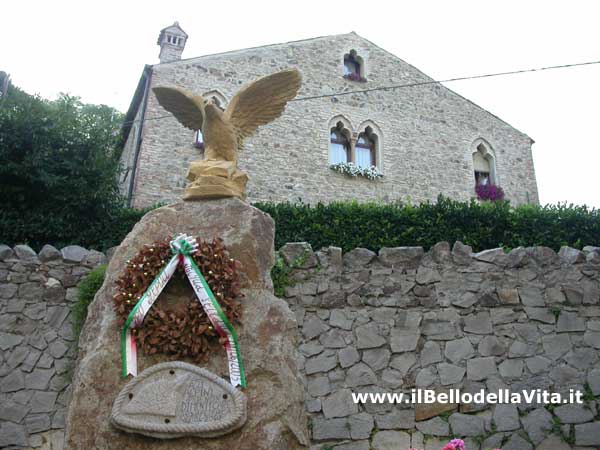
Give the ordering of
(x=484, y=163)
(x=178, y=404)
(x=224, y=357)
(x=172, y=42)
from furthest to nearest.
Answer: (x=484, y=163) < (x=172, y=42) < (x=224, y=357) < (x=178, y=404)

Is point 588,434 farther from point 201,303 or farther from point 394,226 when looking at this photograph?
point 201,303

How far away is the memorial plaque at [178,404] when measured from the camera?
303 centimetres

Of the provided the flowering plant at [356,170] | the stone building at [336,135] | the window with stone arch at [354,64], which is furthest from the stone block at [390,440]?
the window with stone arch at [354,64]

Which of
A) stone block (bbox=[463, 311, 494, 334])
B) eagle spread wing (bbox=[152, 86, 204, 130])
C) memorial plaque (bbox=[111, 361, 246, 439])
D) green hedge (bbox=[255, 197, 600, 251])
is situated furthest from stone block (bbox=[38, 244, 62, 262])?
stone block (bbox=[463, 311, 494, 334])

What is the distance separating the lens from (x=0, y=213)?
8.27 m

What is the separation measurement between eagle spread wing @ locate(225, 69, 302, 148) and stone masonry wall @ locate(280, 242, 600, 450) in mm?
2223

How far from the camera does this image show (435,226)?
29.2 ft

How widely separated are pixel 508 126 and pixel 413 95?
137 inches

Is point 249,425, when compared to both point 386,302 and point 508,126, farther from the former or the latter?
point 508,126

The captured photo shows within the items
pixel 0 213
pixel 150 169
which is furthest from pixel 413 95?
pixel 0 213

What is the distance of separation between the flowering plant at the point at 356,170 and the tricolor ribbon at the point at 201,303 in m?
11.0

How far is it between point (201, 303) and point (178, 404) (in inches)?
26.2

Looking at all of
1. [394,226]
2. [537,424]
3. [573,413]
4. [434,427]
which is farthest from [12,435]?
[573,413]

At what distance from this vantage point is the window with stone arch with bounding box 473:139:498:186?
16156mm
